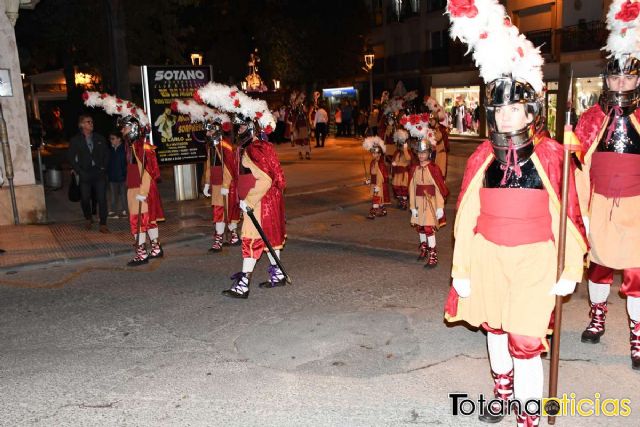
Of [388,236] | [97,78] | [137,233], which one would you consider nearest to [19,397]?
[137,233]

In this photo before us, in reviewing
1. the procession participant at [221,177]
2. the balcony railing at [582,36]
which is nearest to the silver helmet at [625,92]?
the procession participant at [221,177]

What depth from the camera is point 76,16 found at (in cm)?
1529

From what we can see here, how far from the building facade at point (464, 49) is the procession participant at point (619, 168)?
14.9m

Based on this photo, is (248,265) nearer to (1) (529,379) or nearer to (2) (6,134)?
(1) (529,379)

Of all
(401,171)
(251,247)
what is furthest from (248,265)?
(401,171)

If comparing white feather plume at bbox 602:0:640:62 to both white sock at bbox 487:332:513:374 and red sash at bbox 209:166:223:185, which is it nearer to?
white sock at bbox 487:332:513:374

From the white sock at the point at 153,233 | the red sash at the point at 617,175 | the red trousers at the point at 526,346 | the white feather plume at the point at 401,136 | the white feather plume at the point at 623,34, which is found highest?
the white feather plume at the point at 623,34

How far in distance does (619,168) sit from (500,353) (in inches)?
80.8

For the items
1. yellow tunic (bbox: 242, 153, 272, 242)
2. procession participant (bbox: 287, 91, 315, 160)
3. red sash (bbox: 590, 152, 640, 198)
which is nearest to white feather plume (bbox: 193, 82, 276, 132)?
yellow tunic (bbox: 242, 153, 272, 242)

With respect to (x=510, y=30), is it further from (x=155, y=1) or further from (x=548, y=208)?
(x=155, y=1)

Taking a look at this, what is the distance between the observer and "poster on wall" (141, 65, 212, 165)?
475 inches

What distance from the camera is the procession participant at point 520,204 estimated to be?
359 cm

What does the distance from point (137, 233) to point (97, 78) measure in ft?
52.6

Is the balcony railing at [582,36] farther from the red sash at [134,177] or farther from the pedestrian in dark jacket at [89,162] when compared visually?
the red sash at [134,177]
